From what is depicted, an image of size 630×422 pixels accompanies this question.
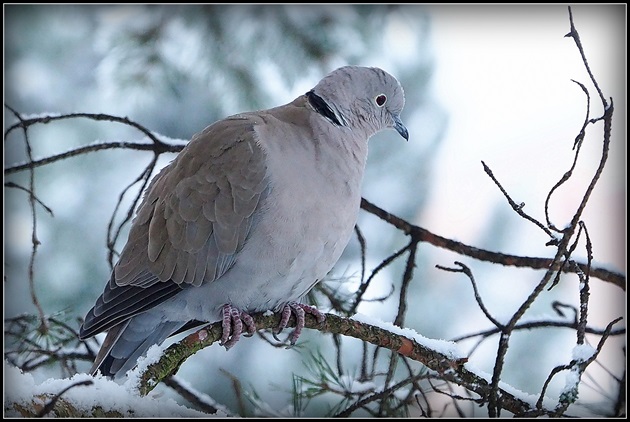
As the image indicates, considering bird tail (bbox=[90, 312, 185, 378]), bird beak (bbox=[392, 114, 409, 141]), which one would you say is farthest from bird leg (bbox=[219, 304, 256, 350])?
bird beak (bbox=[392, 114, 409, 141])

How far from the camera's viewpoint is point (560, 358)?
2.21m

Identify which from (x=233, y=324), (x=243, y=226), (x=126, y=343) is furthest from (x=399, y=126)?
(x=126, y=343)

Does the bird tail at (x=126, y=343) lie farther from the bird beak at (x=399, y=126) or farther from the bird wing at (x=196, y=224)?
the bird beak at (x=399, y=126)

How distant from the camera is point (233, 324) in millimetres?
1525

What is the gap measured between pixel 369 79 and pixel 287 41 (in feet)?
0.96

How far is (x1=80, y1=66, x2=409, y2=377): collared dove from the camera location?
1485 mm

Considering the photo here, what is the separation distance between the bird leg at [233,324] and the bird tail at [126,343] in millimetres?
210

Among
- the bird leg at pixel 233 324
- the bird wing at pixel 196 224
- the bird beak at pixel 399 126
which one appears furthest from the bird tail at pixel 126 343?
the bird beak at pixel 399 126

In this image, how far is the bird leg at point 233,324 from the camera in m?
1.52

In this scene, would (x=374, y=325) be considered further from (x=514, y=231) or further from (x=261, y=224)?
(x=514, y=231)

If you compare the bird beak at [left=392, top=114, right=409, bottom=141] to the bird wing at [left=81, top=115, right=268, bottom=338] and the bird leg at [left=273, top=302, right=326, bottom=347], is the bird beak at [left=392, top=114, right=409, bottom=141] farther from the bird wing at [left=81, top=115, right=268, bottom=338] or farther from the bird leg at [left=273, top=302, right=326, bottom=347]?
the bird leg at [left=273, top=302, right=326, bottom=347]

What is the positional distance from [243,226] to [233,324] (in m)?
0.21

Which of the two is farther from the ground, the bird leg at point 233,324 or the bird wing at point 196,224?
the bird wing at point 196,224

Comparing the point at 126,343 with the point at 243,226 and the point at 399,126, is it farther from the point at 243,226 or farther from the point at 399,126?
the point at 399,126
